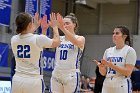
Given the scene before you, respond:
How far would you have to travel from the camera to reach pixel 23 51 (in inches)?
164

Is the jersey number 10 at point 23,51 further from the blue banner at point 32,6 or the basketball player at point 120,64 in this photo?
the blue banner at point 32,6

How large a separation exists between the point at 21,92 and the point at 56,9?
13.2 metres

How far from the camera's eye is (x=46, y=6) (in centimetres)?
1178

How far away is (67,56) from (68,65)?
0.13 metres

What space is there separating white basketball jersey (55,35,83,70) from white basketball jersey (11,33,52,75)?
897 mm

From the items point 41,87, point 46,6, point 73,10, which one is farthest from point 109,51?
point 73,10

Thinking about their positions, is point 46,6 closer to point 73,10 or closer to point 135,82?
point 135,82

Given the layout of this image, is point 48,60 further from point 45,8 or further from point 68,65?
point 68,65

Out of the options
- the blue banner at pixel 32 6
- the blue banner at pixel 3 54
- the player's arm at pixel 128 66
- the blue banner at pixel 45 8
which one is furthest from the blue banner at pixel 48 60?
the player's arm at pixel 128 66

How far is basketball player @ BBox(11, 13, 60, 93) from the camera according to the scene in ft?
13.4

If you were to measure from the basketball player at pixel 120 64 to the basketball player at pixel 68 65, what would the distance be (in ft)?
1.27

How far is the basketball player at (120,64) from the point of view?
4.84m

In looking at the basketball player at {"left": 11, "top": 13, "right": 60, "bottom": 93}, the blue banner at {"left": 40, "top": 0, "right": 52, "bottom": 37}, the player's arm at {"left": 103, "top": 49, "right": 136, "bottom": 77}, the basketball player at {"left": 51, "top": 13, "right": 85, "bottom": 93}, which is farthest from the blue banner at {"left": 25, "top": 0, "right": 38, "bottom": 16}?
the basketball player at {"left": 11, "top": 13, "right": 60, "bottom": 93}

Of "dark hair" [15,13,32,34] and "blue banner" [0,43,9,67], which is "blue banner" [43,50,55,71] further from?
"dark hair" [15,13,32,34]
